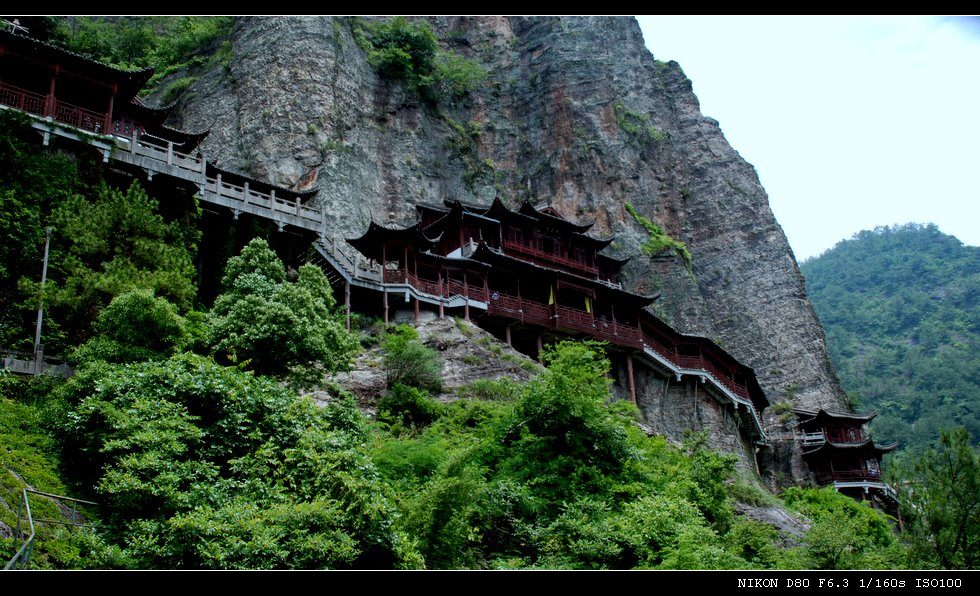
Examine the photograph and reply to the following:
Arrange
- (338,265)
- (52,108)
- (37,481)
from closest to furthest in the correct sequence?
(37,481) < (52,108) < (338,265)

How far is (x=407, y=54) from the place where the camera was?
55219 mm

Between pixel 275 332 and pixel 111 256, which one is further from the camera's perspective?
pixel 111 256

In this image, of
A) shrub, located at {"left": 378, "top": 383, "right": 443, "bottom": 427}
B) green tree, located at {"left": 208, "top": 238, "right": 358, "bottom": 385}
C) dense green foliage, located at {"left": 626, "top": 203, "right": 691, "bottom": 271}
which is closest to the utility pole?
green tree, located at {"left": 208, "top": 238, "right": 358, "bottom": 385}

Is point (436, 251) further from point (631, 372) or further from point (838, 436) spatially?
point (838, 436)

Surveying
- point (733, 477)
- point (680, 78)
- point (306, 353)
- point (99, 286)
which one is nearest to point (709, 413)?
point (733, 477)

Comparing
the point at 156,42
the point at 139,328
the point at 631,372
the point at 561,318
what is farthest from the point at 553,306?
the point at 156,42

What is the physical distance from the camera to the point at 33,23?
44.5 metres

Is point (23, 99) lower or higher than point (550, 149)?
lower

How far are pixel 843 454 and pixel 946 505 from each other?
38.4 metres

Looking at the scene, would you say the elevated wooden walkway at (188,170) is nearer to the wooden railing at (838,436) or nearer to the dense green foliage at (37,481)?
the dense green foliage at (37,481)

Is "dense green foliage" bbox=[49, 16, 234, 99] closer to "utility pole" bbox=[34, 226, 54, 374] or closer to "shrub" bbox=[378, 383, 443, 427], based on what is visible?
"utility pole" bbox=[34, 226, 54, 374]

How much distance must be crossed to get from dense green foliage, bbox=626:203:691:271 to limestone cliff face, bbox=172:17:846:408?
78 cm

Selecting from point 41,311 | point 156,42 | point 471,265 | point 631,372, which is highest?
point 156,42

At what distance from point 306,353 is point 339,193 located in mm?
24450
